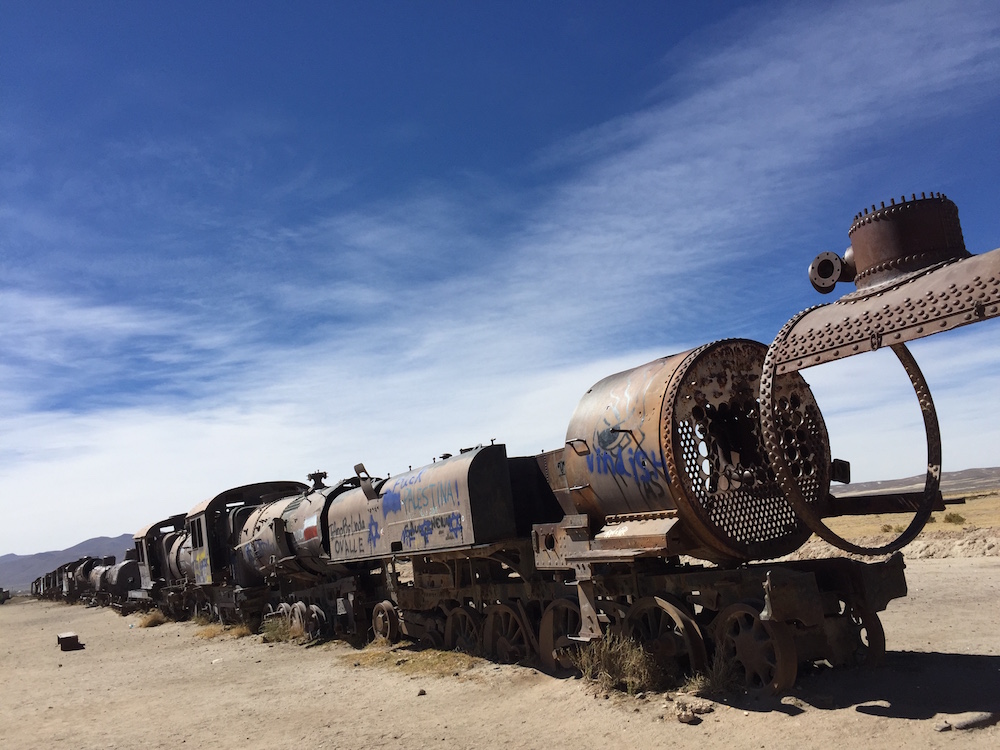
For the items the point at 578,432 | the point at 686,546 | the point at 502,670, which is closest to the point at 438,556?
the point at 502,670

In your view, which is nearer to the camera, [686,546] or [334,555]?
[686,546]

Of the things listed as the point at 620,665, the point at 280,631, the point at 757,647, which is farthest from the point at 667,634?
the point at 280,631

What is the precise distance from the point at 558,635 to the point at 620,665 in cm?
179

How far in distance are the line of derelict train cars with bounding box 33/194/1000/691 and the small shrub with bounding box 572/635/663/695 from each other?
15 centimetres

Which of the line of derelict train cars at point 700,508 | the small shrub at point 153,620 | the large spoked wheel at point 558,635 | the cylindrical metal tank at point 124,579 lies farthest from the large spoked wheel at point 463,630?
the cylindrical metal tank at point 124,579

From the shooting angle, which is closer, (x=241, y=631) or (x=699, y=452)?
(x=699, y=452)

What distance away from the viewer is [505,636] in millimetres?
10266

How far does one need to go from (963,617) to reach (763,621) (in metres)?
5.29

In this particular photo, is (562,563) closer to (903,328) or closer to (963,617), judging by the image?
(903,328)

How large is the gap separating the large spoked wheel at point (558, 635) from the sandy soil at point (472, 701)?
0.92 ft

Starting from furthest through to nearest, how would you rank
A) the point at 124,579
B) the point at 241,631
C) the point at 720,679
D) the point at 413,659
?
the point at 124,579
the point at 241,631
the point at 413,659
the point at 720,679

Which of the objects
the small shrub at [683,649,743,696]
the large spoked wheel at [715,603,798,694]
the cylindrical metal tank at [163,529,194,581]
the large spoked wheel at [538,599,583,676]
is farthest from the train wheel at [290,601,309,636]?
the large spoked wheel at [715,603,798,694]

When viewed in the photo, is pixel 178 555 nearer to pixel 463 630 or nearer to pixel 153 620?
pixel 153 620

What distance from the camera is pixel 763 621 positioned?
254 inches
